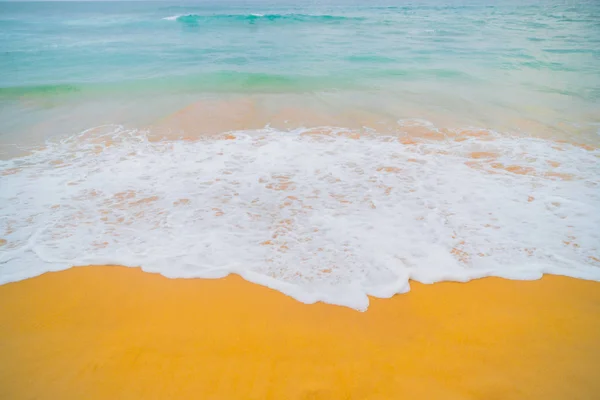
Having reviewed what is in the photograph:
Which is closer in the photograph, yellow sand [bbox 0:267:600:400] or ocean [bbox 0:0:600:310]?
yellow sand [bbox 0:267:600:400]

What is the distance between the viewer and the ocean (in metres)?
3.15

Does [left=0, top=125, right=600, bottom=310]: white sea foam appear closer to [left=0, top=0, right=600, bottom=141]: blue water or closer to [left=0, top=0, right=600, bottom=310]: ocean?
[left=0, top=0, right=600, bottom=310]: ocean

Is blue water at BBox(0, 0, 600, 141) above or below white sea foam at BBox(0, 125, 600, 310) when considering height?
above

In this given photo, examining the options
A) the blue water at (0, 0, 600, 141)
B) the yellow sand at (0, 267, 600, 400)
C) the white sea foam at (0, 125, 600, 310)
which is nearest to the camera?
the yellow sand at (0, 267, 600, 400)

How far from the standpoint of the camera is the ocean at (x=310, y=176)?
3154 mm

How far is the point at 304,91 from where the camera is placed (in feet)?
31.0

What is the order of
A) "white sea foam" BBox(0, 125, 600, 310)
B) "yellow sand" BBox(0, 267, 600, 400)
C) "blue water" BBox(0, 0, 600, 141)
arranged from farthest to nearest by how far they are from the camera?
"blue water" BBox(0, 0, 600, 141) < "white sea foam" BBox(0, 125, 600, 310) < "yellow sand" BBox(0, 267, 600, 400)

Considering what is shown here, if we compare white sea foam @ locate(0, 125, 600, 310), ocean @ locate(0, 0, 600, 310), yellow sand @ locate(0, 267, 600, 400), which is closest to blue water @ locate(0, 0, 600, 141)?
ocean @ locate(0, 0, 600, 310)

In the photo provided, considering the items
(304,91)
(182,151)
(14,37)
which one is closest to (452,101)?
(304,91)

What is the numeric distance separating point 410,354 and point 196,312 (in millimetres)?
1561

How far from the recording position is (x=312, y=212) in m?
3.84

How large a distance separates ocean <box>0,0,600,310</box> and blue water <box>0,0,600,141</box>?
117 millimetres

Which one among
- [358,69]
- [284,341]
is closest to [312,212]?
[284,341]

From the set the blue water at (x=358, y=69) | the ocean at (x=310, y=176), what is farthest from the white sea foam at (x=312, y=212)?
the blue water at (x=358, y=69)
